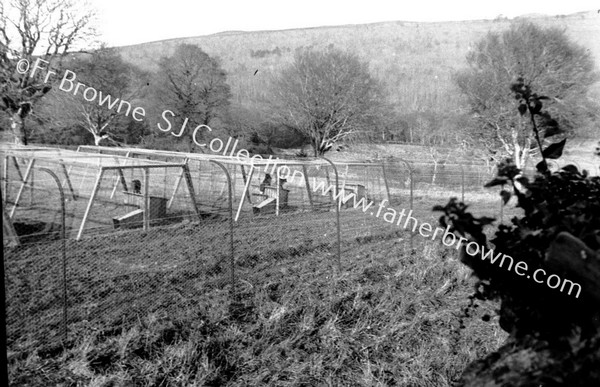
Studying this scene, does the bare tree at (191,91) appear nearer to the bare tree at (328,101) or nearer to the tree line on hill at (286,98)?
the tree line on hill at (286,98)

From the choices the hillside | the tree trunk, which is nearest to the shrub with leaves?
the tree trunk

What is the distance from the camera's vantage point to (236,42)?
67125mm

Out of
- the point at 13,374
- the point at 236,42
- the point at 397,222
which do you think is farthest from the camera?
the point at 236,42

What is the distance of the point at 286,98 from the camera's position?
3469 centimetres

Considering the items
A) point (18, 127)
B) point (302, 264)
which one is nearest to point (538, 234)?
point (302, 264)

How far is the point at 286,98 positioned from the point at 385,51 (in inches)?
1516

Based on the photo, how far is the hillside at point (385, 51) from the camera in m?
36.3

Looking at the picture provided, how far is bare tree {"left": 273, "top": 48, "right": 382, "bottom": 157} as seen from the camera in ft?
107

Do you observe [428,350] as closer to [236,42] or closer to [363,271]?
[363,271]

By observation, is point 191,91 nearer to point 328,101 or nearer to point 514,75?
point 328,101

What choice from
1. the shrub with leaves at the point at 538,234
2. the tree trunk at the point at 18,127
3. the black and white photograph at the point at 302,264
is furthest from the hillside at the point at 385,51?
the shrub with leaves at the point at 538,234

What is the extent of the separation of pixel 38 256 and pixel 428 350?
5.01m

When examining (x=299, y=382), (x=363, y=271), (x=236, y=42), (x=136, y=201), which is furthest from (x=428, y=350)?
(x=236, y=42)

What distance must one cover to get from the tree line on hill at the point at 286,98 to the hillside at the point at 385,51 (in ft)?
6.40
